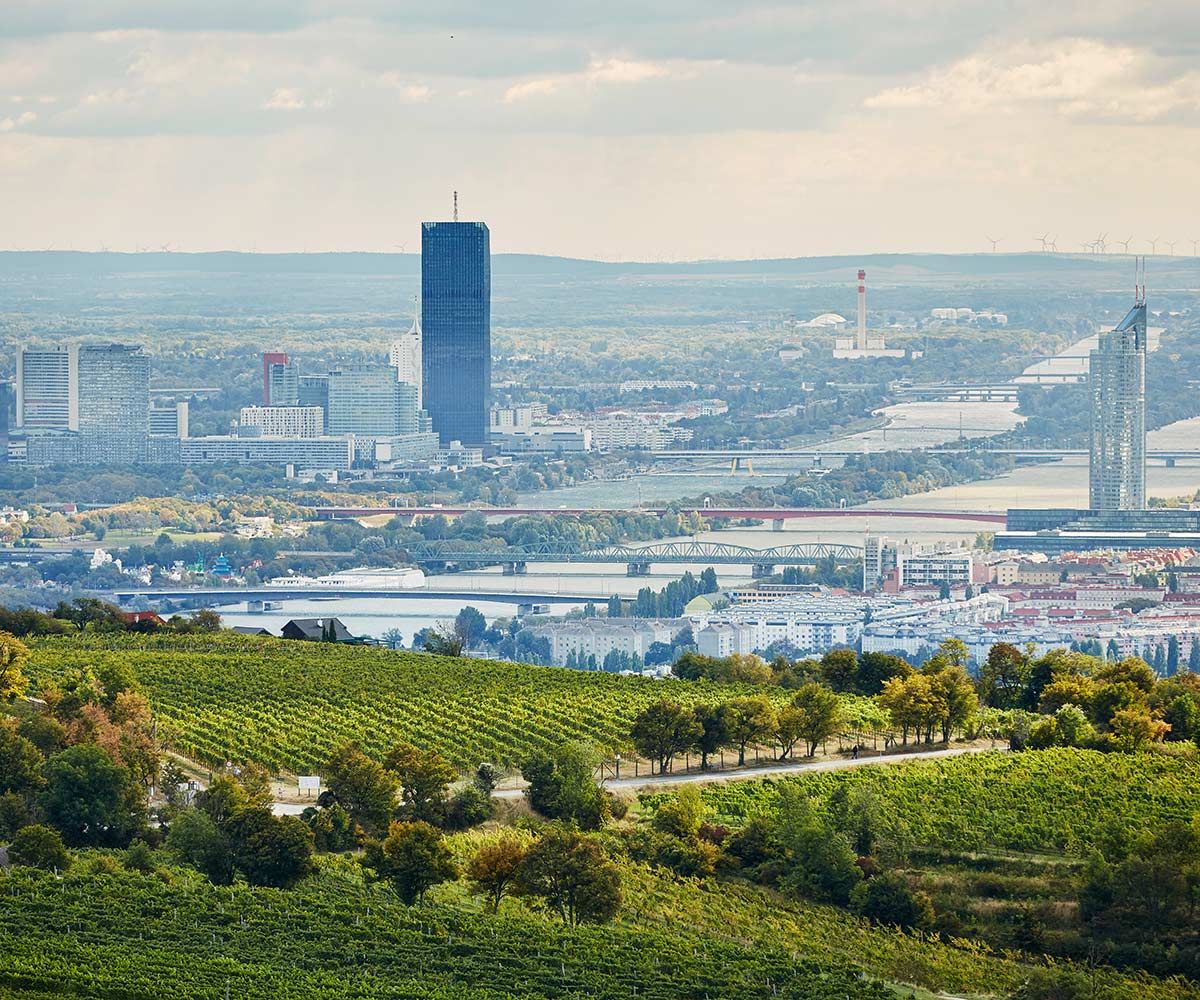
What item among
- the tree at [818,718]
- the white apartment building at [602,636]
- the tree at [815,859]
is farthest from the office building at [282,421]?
the tree at [815,859]

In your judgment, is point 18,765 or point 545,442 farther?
point 545,442

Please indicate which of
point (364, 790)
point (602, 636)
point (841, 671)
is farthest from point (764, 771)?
point (602, 636)

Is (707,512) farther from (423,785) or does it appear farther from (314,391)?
(423,785)

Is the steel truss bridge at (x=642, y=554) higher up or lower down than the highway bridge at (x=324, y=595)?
A: higher up

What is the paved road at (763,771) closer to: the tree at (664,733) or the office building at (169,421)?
the tree at (664,733)

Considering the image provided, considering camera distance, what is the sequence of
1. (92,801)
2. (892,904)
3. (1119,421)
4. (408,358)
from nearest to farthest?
(892,904) → (92,801) → (1119,421) → (408,358)

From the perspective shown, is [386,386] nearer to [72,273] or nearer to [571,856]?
[72,273]

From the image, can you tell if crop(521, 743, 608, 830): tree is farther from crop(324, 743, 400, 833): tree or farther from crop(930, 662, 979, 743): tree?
crop(930, 662, 979, 743): tree

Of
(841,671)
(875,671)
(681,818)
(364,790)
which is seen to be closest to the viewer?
(681,818)
